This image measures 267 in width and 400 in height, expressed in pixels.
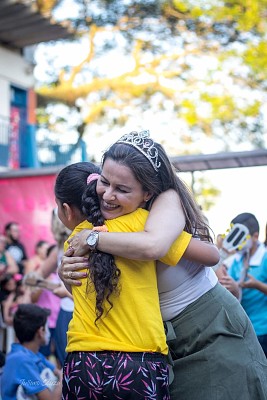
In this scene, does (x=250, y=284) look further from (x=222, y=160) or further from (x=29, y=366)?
(x=29, y=366)

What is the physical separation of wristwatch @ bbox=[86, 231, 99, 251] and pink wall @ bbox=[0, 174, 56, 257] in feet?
17.7

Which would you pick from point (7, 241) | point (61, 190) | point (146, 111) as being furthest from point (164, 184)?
point (146, 111)

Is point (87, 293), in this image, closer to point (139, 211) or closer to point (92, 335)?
point (92, 335)

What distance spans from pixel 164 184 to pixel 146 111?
20.8 m

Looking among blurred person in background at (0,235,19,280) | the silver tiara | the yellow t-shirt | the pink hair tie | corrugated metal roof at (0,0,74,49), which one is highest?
corrugated metal roof at (0,0,74,49)

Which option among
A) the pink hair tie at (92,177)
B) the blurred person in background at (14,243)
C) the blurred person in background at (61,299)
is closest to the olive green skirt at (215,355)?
the pink hair tie at (92,177)

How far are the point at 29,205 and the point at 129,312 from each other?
6007 millimetres

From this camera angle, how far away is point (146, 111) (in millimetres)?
23172

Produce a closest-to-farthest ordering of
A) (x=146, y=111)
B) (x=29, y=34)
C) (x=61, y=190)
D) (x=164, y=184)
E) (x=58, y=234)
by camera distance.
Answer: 1. (x=164, y=184)
2. (x=61, y=190)
3. (x=58, y=234)
4. (x=29, y=34)
5. (x=146, y=111)

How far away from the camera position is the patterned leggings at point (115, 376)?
7.69 ft

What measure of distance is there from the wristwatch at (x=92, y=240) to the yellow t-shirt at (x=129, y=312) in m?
0.07

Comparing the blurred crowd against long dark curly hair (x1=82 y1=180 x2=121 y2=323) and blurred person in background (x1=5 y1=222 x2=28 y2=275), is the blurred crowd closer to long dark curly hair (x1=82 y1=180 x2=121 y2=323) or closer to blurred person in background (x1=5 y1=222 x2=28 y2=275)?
blurred person in background (x1=5 y1=222 x2=28 y2=275)

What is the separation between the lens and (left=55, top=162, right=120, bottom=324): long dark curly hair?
7.84 ft

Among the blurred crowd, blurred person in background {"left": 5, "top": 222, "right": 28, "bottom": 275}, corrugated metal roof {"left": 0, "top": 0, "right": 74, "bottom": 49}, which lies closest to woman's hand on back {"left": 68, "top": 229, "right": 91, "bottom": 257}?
the blurred crowd
